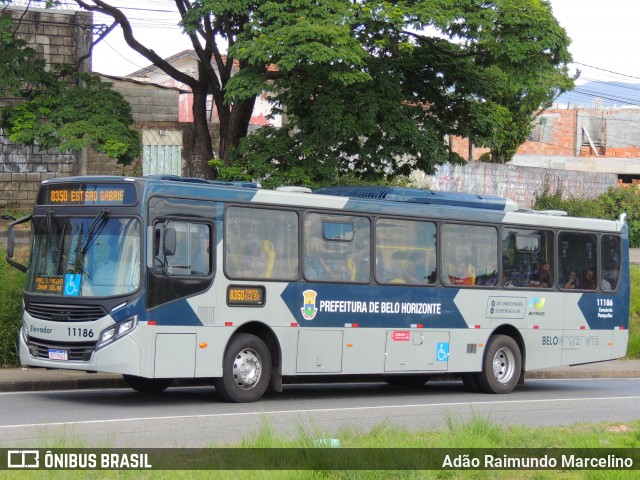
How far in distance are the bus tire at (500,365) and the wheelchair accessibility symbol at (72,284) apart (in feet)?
24.7

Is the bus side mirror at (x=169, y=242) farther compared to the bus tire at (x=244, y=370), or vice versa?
the bus tire at (x=244, y=370)

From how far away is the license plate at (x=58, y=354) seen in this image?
1412cm

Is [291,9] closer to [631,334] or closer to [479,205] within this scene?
[479,205]

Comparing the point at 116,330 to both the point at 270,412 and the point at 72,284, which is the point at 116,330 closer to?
the point at 72,284

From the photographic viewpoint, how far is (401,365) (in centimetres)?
1727

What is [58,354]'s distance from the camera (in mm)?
14180

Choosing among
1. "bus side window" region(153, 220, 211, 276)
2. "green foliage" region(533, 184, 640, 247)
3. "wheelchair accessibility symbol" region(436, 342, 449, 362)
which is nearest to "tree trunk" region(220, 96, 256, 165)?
"wheelchair accessibility symbol" region(436, 342, 449, 362)

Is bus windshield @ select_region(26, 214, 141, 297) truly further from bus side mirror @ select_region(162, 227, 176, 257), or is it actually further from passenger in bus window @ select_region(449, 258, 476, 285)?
passenger in bus window @ select_region(449, 258, 476, 285)

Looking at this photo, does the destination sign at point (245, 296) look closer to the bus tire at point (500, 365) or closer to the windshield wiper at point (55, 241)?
the windshield wiper at point (55, 241)

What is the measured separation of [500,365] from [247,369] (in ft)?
18.3

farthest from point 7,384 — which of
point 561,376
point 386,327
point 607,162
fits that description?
point 607,162

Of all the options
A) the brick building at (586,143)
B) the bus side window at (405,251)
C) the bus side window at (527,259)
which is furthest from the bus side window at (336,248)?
the brick building at (586,143)

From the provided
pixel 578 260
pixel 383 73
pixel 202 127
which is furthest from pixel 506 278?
pixel 202 127

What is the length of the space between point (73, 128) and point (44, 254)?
249 inches
